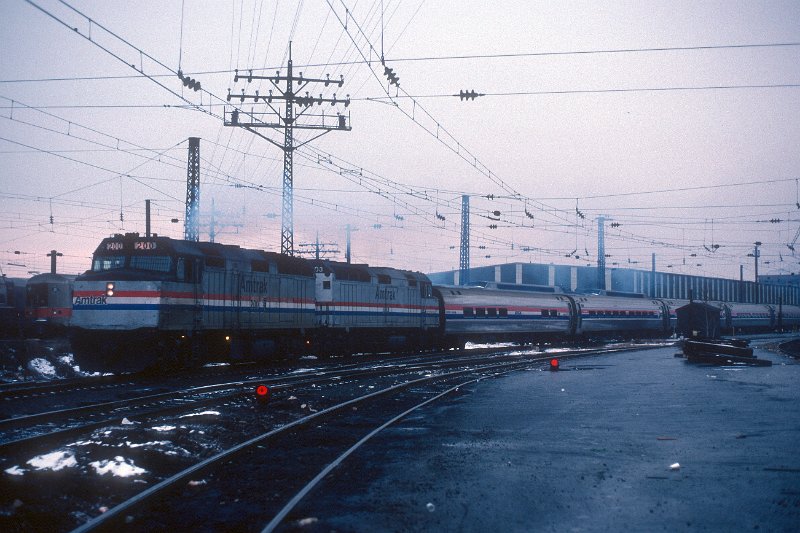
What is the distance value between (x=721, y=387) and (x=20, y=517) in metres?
16.8

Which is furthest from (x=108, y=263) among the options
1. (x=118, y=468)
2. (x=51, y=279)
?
(x=51, y=279)

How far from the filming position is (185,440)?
1070 cm

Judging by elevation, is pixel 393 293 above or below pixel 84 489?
above

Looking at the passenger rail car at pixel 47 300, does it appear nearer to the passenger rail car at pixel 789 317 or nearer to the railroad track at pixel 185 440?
the railroad track at pixel 185 440

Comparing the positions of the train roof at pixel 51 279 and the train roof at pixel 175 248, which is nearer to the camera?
the train roof at pixel 175 248

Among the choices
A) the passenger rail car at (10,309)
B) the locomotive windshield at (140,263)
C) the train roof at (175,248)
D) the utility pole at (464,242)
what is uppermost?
the utility pole at (464,242)

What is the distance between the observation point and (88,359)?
65.0 feet

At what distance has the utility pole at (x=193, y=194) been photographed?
29125mm

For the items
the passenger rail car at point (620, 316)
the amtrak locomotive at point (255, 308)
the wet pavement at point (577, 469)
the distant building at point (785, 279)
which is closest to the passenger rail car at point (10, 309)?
the amtrak locomotive at point (255, 308)

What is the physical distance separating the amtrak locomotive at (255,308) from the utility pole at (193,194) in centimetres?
451

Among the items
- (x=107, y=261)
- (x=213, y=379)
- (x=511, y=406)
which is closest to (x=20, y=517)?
Answer: (x=511, y=406)

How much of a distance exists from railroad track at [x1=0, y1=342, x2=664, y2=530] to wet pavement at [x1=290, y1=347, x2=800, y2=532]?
1005 mm

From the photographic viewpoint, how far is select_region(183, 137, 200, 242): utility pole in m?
29.1

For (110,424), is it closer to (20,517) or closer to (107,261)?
(20,517)
